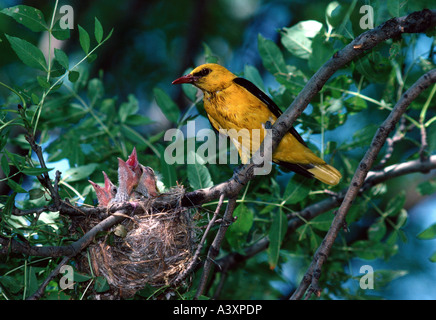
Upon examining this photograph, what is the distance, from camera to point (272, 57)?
3.68 metres

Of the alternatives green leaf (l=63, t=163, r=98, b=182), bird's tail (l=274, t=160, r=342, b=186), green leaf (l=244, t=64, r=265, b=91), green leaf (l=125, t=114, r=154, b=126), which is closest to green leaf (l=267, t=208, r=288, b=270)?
bird's tail (l=274, t=160, r=342, b=186)

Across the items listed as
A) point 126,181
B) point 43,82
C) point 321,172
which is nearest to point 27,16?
point 43,82

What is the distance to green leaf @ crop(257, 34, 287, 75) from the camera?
3670mm

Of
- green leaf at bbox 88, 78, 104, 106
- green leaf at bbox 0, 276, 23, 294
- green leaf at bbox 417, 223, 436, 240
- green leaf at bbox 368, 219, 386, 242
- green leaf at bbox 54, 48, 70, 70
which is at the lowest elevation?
green leaf at bbox 0, 276, 23, 294

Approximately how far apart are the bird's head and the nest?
110 centimetres

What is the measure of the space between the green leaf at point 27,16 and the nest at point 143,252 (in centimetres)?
121

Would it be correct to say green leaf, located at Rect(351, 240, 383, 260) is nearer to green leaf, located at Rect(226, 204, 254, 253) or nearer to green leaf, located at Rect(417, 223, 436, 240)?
green leaf, located at Rect(417, 223, 436, 240)

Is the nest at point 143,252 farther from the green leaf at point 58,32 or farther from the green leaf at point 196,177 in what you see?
the green leaf at point 58,32

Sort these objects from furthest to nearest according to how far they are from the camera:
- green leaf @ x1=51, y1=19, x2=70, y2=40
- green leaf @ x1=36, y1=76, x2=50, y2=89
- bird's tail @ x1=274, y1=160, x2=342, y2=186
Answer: bird's tail @ x1=274, y1=160, x2=342, y2=186
green leaf @ x1=51, y1=19, x2=70, y2=40
green leaf @ x1=36, y1=76, x2=50, y2=89

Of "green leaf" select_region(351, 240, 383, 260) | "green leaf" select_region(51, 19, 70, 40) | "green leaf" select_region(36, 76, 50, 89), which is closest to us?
"green leaf" select_region(36, 76, 50, 89)

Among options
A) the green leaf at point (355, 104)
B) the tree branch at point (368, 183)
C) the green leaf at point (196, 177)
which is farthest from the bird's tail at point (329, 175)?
the green leaf at point (196, 177)

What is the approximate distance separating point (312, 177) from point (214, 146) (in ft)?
2.72

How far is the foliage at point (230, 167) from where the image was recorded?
2.78 m

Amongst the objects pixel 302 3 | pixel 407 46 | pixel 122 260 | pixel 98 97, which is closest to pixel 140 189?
pixel 122 260
